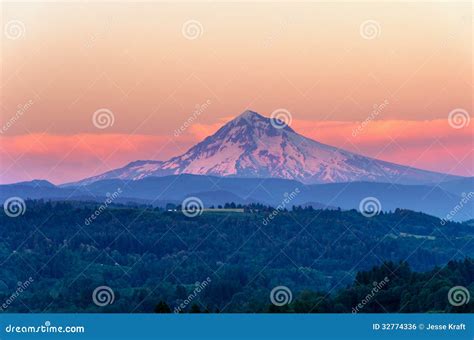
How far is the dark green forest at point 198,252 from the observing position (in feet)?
285

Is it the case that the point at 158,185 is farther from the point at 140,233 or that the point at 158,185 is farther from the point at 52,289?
the point at 52,289

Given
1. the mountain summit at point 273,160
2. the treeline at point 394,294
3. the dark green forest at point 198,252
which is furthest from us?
the mountain summit at point 273,160

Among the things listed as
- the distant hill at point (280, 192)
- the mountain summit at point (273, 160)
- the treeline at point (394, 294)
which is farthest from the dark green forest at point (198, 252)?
the mountain summit at point (273, 160)

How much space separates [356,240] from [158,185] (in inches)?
1986

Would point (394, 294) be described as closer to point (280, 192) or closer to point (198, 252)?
point (198, 252)

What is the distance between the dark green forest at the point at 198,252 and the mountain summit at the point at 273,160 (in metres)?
41.4

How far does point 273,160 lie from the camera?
186500mm

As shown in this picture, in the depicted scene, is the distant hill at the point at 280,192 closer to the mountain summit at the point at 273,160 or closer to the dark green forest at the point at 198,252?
the mountain summit at the point at 273,160

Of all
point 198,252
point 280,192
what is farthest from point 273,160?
point 198,252

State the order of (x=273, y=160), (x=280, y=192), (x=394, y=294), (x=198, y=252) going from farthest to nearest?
(x=273, y=160) → (x=280, y=192) → (x=198, y=252) → (x=394, y=294)

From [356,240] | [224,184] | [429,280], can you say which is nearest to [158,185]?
[224,184]

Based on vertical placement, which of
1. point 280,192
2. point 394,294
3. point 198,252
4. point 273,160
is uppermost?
point 273,160

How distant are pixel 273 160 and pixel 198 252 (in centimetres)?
8179

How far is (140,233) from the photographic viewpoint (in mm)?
106125
